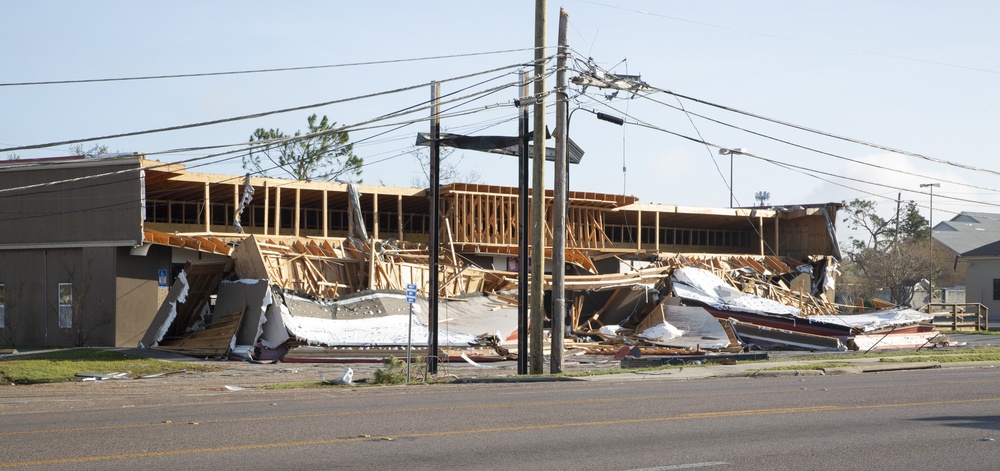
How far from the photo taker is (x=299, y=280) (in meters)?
34.1

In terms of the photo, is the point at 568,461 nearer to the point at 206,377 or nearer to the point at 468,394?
the point at 468,394

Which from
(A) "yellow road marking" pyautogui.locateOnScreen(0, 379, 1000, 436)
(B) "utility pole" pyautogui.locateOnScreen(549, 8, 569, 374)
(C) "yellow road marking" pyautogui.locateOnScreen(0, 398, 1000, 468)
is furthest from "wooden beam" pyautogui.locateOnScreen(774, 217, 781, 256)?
(C) "yellow road marking" pyautogui.locateOnScreen(0, 398, 1000, 468)

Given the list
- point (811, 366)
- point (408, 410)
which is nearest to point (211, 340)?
point (811, 366)

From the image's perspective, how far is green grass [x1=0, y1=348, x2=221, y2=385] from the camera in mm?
23891

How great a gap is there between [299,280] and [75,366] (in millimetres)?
9250

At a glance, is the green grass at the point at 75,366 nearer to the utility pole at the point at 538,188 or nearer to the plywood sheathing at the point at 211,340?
the plywood sheathing at the point at 211,340

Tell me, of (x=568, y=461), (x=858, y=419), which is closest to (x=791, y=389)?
(x=858, y=419)

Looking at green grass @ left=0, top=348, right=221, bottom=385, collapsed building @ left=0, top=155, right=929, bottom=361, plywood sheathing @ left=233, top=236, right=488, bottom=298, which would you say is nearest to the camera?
green grass @ left=0, top=348, right=221, bottom=385

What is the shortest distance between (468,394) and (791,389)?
17.9ft

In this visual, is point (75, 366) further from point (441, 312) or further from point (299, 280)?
point (441, 312)

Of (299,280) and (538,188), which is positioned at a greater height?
(538,188)

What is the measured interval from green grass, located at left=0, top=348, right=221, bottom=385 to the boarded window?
13.4 feet

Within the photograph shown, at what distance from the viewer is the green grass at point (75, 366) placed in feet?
78.4

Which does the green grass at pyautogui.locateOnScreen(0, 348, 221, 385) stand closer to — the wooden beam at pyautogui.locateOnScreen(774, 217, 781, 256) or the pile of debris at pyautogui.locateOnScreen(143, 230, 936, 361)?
the pile of debris at pyautogui.locateOnScreen(143, 230, 936, 361)
